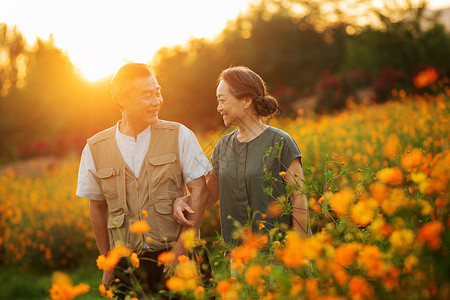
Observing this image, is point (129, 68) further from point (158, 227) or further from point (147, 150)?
point (158, 227)

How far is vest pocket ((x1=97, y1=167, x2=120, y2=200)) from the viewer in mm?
2617

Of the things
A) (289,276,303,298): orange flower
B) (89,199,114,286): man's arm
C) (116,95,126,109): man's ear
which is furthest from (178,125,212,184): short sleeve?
(289,276,303,298): orange flower

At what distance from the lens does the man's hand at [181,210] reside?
243 cm

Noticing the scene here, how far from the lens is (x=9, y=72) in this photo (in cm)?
2241

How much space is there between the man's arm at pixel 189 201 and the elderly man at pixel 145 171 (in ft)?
0.13

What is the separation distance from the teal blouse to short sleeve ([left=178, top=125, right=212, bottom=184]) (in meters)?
0.13

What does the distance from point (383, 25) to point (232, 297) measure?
18.2 meters

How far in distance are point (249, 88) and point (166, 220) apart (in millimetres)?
918

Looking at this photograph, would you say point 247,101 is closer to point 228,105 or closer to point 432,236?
point 228,105

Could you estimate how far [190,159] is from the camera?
2.58 m

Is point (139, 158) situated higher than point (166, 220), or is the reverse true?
point (139, 158)

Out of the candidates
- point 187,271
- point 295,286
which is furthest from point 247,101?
point 295,286

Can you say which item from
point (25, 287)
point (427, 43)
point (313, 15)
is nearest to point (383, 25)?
point (427, 43)

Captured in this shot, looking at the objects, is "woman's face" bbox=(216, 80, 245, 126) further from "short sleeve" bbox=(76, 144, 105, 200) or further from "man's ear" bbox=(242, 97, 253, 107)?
"short sleeve" bbox=(76, 144, 105, 200)
